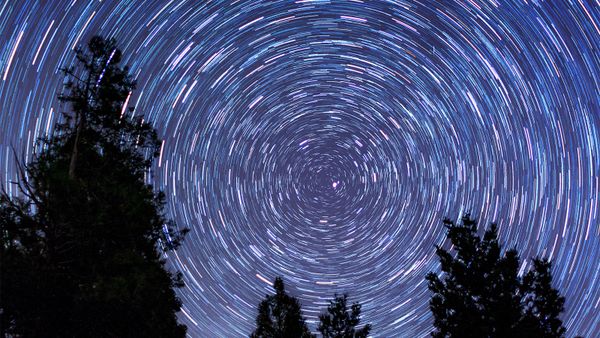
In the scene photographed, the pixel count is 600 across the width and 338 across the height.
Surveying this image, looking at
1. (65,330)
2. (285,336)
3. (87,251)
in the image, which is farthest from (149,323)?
(285,336)

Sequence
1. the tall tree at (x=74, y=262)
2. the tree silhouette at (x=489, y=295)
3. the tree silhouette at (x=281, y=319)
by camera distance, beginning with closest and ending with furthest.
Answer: the tall tree at (x=74, y=262) → the tree silhouette at (x=489, y=295) → the tree silhouette at (x=281, y=319)

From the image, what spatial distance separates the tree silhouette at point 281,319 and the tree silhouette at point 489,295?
6.68m

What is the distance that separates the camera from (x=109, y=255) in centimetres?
806

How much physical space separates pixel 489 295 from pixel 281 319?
31.0 feet

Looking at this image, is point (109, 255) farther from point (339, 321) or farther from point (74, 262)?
point (339, 321)

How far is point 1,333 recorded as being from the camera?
656 cm

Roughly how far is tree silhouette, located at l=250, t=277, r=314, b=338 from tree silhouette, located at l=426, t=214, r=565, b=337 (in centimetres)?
668

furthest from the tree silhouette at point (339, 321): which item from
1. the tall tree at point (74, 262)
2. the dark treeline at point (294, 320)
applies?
the tall tree at point (74, 262)

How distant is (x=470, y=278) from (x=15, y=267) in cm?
1390

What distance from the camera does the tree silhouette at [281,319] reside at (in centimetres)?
1736

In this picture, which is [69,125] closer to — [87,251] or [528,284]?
[87,251]

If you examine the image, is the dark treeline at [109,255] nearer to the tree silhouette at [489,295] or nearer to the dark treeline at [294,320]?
the tree silhouette at [489,295]

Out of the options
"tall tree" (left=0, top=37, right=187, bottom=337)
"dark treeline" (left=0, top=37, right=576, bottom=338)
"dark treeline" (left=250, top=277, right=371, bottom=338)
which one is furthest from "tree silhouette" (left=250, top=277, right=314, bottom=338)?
"tall tree" (left=0, top=37, right=187, bottom=337)

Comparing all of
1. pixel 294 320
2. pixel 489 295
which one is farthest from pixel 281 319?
pixel 489 295
